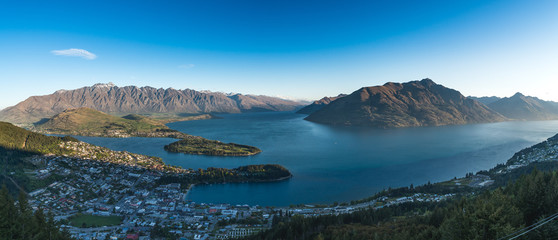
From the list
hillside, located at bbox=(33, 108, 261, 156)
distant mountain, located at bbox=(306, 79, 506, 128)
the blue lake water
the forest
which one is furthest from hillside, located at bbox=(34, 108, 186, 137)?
the forest

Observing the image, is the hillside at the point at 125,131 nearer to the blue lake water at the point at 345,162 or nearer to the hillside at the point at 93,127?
the hillside at the point at 93,127

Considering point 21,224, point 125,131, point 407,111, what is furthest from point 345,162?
point 407,111

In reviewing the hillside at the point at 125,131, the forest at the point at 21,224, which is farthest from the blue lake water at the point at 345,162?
the forest at the point at 21,224

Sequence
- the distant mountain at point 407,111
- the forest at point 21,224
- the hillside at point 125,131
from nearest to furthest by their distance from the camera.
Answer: the forest at point 21,224 < the hillside at point 125,131 < the distant mountain at point 407,111

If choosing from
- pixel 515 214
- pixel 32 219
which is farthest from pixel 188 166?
pixel 515 214

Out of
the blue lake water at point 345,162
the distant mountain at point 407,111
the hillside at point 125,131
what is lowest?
the blue lake water at point 345,162

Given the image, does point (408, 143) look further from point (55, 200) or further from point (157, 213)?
point (55, 200)

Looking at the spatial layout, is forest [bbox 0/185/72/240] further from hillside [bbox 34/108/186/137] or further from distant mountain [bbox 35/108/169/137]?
distant mountain [bbox 35/108/169/137]

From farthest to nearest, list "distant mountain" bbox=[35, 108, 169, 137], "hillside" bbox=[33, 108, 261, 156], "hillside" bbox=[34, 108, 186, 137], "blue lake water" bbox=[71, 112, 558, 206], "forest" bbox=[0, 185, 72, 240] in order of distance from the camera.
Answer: "distant mountain" bbox=[35, 108, 169, 137], "hillside" bbox=[34, 108, 186, 137], "hillside" bbox=[33, 108, 261, 156], "blue lake water" bbox=[71, 112, 558, 206], "forest" bbox=[0, 185, 72, 240]
